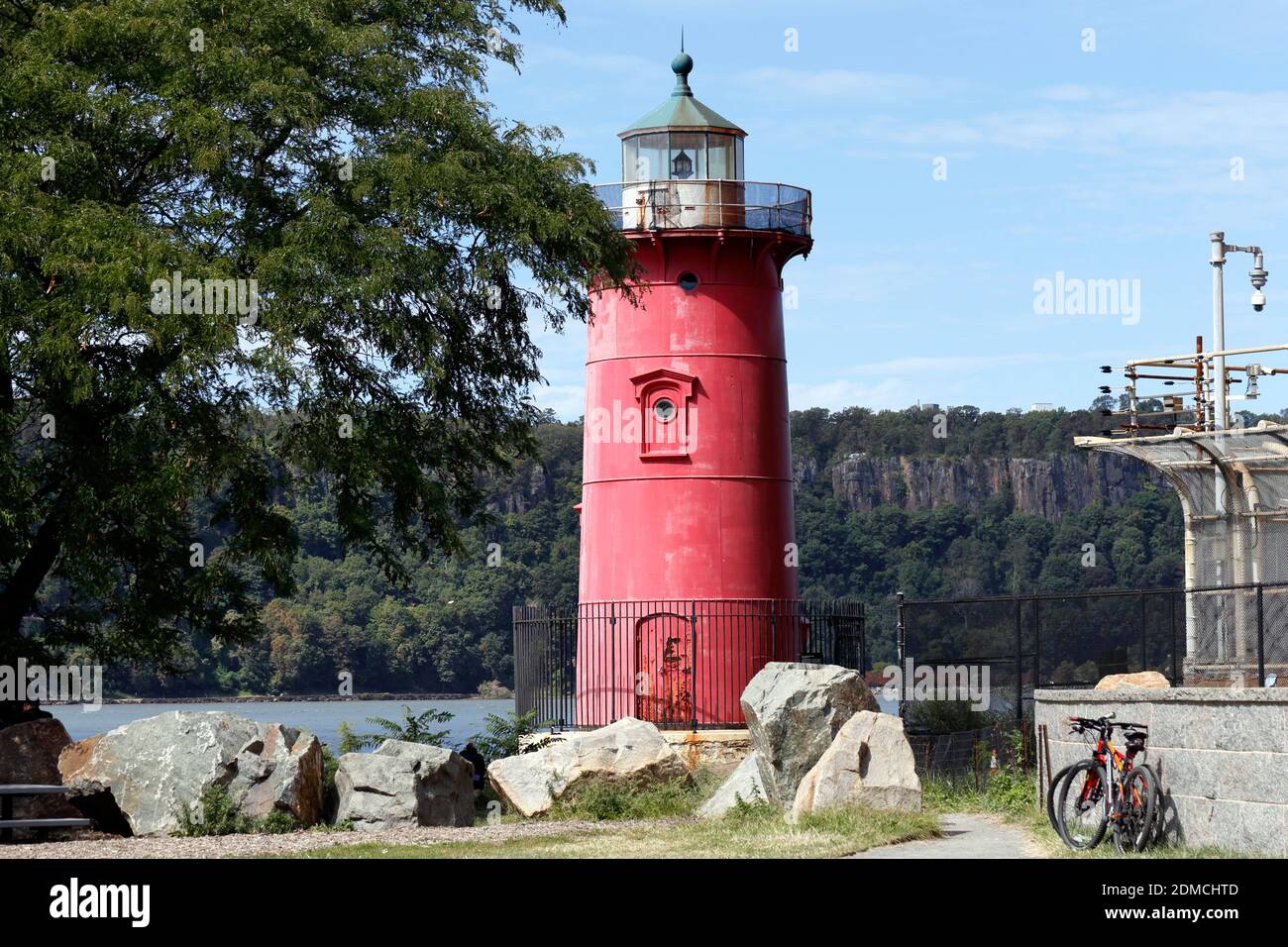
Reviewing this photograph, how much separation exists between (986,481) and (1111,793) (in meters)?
137

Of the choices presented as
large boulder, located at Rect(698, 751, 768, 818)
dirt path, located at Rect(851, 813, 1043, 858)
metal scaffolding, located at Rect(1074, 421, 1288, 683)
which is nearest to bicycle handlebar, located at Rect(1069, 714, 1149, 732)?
dirt path, located at Rect(851, 813, 1043, 858)

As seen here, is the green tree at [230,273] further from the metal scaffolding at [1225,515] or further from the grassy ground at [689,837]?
the metal scaffolding at [1225,515]

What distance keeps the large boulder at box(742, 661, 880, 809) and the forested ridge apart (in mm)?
77558

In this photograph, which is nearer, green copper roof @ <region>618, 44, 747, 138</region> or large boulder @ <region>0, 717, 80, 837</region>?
large boulder @ <region>0, 717, 80, 837</region>

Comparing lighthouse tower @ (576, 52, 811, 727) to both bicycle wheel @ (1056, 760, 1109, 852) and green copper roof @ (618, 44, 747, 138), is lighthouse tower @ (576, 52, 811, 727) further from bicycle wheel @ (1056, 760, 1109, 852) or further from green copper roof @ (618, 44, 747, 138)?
bicycle wheel @ (1056, 760, 1109, 852)

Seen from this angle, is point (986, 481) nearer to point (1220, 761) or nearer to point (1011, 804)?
point (1011, 804)

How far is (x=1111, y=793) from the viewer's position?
16.0 metres

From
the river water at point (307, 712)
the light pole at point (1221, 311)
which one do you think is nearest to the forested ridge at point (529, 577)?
the river water at point (307, 712)

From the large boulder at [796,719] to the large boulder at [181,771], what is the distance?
524 cm

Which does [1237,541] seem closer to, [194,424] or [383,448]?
[383,448]

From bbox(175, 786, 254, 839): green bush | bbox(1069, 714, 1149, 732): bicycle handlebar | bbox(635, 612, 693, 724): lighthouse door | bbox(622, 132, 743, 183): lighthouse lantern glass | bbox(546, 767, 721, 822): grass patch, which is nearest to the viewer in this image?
bbox(1069, 714, 1149, 732): bicycle handlebar

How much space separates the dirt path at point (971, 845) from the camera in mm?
16516

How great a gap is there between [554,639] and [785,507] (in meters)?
4.48

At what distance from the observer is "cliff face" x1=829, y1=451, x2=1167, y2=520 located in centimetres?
14525
